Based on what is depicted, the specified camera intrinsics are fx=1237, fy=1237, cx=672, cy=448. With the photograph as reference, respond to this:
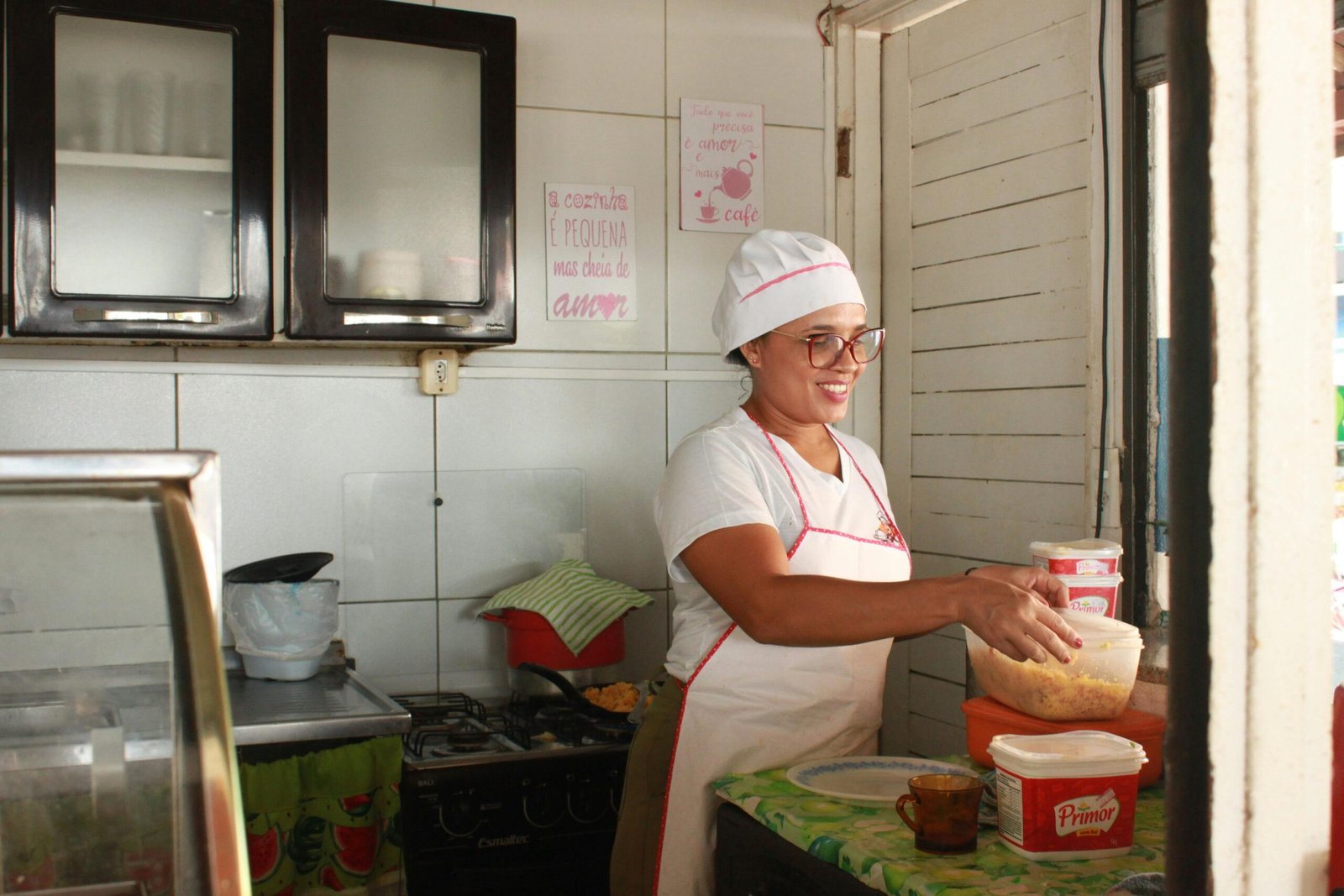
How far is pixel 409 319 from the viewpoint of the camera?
8.41ft

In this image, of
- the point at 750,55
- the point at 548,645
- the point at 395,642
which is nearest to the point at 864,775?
the point at 548,645

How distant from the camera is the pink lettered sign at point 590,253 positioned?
3057mm

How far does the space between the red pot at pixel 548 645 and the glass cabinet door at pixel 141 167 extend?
885mm

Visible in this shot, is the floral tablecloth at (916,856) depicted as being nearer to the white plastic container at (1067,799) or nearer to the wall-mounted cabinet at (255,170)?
the white plastic container at (1067,799)

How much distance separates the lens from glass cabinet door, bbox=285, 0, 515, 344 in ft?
8.20

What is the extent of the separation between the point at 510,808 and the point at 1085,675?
1.25 metres

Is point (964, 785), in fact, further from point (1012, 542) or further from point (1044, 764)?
point (1012, 542)

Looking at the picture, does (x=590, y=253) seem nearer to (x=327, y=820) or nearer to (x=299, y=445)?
(x=299, y=445)

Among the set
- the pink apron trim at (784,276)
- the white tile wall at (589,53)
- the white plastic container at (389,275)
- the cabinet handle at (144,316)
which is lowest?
the cabinet handle at (144,316)

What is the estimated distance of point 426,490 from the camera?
2971 mm

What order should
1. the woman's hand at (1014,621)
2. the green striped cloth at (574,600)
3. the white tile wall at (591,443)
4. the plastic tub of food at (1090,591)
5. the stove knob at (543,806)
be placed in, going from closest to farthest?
the woman's hand at (1014,621)
the plastic tub of food at (1090,591)
the stove knob at (543,806)
the green striped cloth at (574,600)
the white tile wall at (591,443)

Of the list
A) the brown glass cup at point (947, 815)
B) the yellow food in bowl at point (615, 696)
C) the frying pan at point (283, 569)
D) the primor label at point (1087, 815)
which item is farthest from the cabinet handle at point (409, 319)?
the primor label at point (1087, 815)

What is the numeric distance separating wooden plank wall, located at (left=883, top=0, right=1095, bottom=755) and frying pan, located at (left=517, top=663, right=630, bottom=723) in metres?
0.92

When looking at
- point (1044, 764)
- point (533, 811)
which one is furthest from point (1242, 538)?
point (533, 811)
